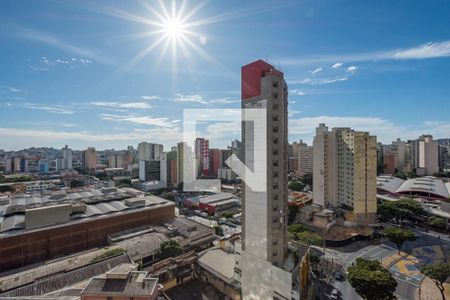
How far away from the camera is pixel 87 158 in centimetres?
5694

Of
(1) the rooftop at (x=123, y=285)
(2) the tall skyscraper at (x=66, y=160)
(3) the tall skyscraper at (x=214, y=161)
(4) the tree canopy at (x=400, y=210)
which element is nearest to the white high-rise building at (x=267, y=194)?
(1) the rooftop at (x=123, y=285)

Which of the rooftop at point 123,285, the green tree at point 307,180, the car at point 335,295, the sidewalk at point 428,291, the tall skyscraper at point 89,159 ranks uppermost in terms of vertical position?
the tall skyscraper at point 89,159

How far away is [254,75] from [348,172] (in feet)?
55.3

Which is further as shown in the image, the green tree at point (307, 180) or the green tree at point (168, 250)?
the green tree at point (307, 180)

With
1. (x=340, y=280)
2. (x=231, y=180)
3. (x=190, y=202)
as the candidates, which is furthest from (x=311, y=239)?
(x=231, y=180)

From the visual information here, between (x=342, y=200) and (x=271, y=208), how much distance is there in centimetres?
1650

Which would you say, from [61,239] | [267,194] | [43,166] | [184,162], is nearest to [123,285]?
[267,194]

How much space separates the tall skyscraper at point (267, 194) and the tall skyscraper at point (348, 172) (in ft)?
46.2

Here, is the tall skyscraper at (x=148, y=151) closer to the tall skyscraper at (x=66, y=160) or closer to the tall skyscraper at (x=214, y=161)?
the tall skyscraper at (x=214, y=161)

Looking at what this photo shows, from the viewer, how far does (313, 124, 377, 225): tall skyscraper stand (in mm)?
20047

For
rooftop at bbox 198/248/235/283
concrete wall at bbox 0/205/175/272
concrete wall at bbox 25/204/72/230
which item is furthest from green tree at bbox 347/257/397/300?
concrete wall at bbox 25/204/72/230

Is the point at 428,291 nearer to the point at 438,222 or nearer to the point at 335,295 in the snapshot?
the point at 335,295

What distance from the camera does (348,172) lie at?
21344 mm

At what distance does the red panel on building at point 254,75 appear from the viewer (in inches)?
366
